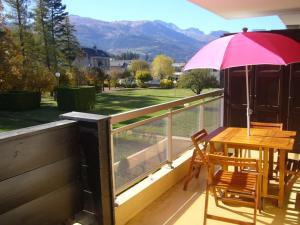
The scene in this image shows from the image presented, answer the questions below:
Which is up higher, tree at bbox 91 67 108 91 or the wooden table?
tree at bbox 91 67 108 91

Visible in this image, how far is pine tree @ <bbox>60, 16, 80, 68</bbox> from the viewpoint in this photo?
1683 inches

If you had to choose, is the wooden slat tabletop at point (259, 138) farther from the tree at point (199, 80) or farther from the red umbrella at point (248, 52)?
the tree at point (199, 80)

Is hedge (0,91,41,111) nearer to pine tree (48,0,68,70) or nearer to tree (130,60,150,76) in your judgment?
pine tree (48,0,68,70)

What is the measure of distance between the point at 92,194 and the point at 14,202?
0.64 meters

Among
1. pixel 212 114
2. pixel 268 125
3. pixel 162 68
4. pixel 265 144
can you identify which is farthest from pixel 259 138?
pixel 162 68

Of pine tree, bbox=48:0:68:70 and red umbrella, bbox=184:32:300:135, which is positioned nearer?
red umbrella, bbox=184:32:300:135

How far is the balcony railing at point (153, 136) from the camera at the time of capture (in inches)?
119

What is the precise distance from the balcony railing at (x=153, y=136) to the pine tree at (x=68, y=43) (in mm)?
39599

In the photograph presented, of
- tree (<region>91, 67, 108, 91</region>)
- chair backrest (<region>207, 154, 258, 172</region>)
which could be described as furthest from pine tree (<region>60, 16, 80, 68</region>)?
chair backrest (<region>207, 154, 258, 172</region>)

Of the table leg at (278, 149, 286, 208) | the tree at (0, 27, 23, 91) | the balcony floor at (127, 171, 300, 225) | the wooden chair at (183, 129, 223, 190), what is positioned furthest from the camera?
the tree at (0, 27, 23, 91)

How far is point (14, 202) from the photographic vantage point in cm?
163

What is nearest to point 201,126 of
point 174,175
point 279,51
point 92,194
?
point 174,175

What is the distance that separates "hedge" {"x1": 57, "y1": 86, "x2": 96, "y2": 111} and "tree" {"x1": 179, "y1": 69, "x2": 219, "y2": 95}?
9.42 meters

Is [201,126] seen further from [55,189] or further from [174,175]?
[55,189]
